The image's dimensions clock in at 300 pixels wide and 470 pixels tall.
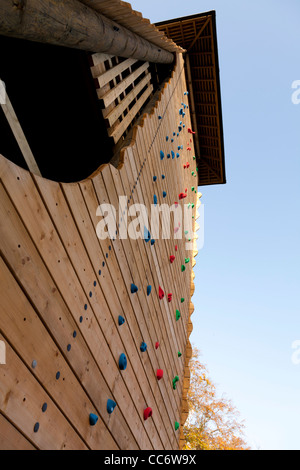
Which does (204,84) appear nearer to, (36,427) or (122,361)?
(122,361)

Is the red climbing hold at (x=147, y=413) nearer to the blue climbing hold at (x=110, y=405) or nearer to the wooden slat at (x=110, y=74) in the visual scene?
the blue climbing hold at (x=110, y=405)

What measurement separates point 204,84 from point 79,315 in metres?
7.17

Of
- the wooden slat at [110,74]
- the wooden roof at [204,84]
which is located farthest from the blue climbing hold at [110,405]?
the wooden roof at [204,84]

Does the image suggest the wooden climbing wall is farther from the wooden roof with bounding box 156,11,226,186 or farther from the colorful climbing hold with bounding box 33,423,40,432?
the wooden roof with bounding box 156,11,226,186

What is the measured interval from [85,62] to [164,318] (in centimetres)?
304

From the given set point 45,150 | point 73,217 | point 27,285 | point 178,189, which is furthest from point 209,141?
point 27,285

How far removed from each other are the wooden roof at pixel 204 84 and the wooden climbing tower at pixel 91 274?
2.48 m

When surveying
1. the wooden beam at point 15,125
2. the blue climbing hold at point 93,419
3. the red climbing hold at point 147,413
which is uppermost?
the wooden beam at point 15,125

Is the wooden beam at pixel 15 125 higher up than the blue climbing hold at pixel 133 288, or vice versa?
the wooden beam at pixel 15 125

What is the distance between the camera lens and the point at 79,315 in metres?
2.00

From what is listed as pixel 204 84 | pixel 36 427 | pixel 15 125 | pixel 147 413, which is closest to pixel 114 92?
pixel 15 125

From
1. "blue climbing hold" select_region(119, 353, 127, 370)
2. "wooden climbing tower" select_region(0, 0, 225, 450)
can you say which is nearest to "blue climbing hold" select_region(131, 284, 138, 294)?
"wooden climbing tower" select_region(0, 0, 225, 450)

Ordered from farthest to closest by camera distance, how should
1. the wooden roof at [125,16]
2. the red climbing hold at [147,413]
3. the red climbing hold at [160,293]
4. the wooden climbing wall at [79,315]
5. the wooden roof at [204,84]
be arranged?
1. the wooden roof at [204,84]
2. the red climbing hold at [160,293]
3. the red climbing hold at [147,413]
4. the wooden roof at [125,16]
5. the wooden climbing wall at [79,315]

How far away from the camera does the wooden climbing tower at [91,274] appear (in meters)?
1.50
